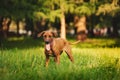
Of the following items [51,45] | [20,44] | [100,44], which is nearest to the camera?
[51,45]

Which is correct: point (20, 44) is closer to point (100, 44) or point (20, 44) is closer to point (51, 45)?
point (100, 44)

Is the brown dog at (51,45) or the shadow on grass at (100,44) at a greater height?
the brown dog at (51,45)

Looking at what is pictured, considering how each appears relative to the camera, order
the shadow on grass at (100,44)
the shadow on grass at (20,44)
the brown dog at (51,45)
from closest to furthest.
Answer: the brown dog at (51,45)
the shadow on grass at (20,44)
the shadow on grass at (100,44)

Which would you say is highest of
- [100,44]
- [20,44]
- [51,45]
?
[51,45]

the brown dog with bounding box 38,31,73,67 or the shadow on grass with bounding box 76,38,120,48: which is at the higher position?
the brown dog with bounding box 38,31,73,67

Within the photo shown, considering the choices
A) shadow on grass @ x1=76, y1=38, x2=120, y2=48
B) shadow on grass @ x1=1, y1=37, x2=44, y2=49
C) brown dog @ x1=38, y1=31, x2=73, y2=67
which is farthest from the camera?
shadow on grass @ x1=76, y1=38, x2=120, y2=48

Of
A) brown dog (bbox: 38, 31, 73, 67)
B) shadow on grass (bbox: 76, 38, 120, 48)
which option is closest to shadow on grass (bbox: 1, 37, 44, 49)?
shadow on grass (bbox: 76, 38, 120, 48)

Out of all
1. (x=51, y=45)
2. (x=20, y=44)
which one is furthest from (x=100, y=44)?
(x=51, y=45)

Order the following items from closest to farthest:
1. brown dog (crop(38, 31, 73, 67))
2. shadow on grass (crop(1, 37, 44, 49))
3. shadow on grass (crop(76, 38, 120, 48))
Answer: brown dog (crop(38, 31, 73, 67)), shadow on grass (crop(1, 37, 44, 49)), shadow on grass (crop(76, 38, 120, 48))

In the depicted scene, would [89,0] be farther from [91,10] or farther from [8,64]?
[8,64]

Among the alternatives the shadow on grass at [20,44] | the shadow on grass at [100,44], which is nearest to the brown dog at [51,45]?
the shadow on grass at [20,44]

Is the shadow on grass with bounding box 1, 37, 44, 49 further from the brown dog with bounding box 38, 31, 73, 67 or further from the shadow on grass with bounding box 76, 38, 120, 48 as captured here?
the brown dog with bounding box 38, 31, 73, 67

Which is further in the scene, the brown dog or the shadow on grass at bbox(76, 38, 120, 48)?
the shadow on grass at bbox(76, 38, 120, 48)

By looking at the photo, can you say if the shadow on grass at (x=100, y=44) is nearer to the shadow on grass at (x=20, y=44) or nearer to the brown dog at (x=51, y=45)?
the shadow on grass at (x=20, y=44)
